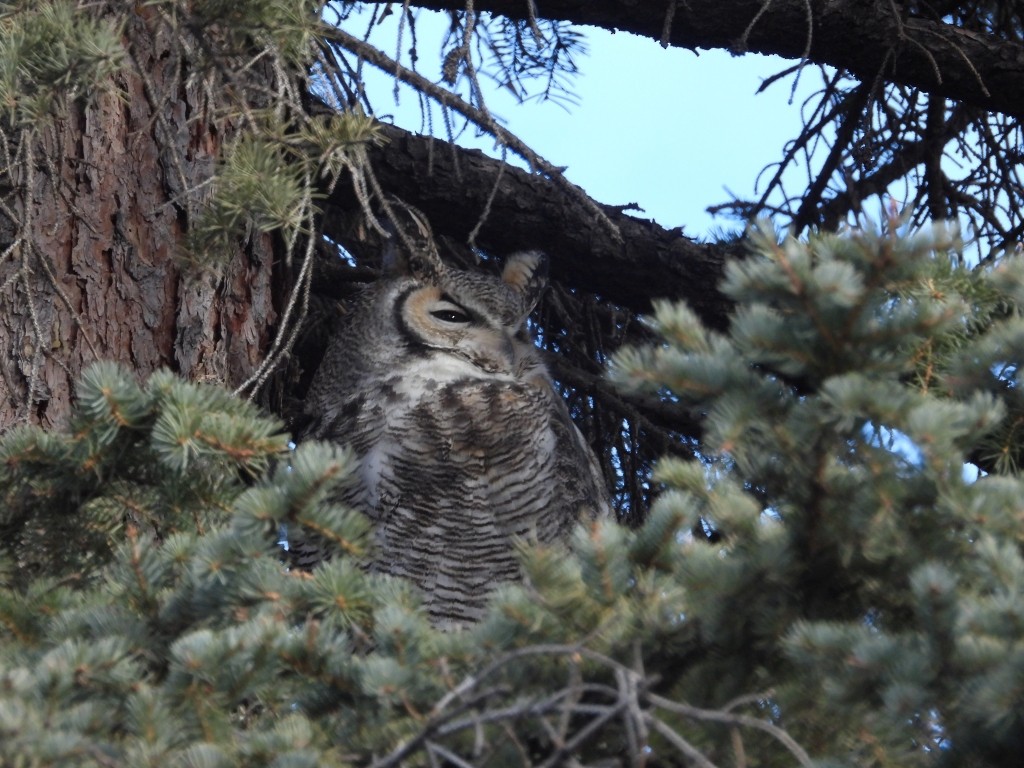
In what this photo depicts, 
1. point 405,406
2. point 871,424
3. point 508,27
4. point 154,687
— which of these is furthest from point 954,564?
point 508,27

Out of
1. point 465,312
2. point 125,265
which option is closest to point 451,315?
point 465,312

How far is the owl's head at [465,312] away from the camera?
9.23ft

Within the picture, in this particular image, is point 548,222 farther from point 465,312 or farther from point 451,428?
point 451,428

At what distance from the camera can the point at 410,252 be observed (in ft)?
9.15

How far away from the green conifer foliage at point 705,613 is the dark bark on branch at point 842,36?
55.0 inches

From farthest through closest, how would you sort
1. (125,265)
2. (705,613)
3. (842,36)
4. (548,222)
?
(548,222) → (842,36) → (125,265) → (705,613)

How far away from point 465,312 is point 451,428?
378 mm

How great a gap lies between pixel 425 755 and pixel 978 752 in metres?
0.49

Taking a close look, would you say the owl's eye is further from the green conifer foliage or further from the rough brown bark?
Answer: the green conifer foliage

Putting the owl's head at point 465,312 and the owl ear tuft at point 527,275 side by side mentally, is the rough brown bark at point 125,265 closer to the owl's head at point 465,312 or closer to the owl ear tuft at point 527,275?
the owl's head at point 465,312

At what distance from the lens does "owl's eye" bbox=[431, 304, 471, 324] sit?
2.85m

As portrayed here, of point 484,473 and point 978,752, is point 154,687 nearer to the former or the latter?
point 978,752

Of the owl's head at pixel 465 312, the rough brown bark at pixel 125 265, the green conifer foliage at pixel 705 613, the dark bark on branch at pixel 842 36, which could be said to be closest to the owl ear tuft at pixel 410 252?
the owl's head at pixel 465 312

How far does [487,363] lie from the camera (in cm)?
280
